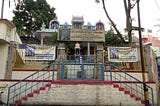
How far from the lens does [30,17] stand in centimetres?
3225

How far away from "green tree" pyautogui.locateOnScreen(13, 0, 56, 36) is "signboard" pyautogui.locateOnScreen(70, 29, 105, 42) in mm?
19493

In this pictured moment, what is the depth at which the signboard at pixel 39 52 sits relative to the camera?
14336mm

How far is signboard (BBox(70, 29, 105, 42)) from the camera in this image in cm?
1292

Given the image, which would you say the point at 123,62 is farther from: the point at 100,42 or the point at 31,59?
the point at 31,59

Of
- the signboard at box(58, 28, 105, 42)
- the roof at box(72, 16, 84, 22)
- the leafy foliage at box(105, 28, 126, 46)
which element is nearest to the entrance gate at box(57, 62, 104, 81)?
the signboard at box(58, 28, 105, 42)

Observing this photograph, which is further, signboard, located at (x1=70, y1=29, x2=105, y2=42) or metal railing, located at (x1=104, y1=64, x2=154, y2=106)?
signboard, located at (x1=70, y1=29, x2=105, y2=42)

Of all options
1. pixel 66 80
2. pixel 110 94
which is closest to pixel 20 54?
pixel 66 80

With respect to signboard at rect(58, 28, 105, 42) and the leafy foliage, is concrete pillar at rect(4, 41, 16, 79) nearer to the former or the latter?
signboard at rect(58, 28, 105, 42)

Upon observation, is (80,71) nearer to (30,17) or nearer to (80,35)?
(80,35)

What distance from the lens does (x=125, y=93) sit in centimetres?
1112

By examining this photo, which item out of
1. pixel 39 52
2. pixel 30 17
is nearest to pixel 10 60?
pixel 39 52

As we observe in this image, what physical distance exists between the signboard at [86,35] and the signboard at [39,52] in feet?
7.07

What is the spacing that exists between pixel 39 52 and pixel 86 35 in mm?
3564

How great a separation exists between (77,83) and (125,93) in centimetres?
253
